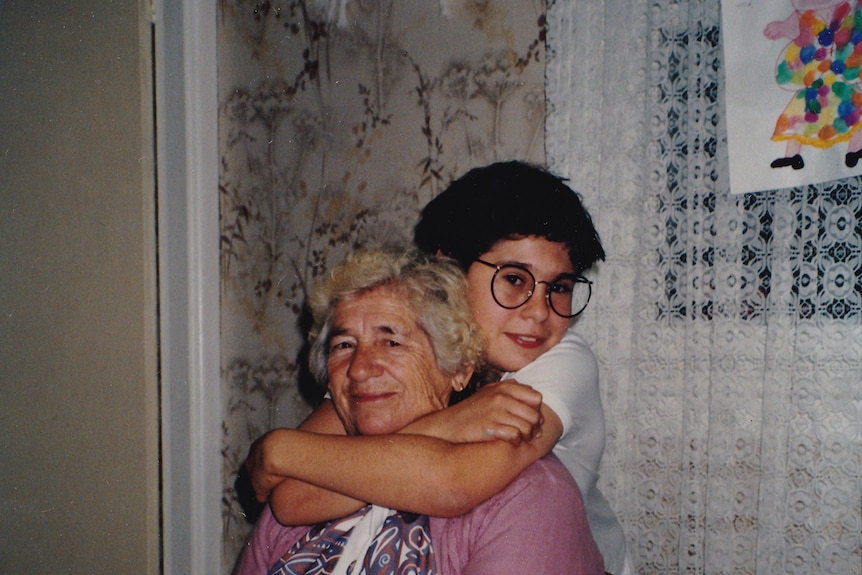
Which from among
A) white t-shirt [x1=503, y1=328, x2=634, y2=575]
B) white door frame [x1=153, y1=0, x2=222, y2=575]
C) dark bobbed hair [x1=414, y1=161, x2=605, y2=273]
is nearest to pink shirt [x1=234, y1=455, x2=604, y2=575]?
white t-shirt [x1=503, y1=328, x2=634, y2=575]

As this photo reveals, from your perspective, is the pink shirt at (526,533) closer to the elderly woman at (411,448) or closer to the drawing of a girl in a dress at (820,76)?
the elderly woman at (411,448)

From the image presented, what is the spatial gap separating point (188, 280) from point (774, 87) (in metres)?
1.79

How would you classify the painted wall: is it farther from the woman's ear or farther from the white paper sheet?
the white paper sheet

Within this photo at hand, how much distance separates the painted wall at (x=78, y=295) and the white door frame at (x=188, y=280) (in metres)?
0.05

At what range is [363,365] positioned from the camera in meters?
1.02

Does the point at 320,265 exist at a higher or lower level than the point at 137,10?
lower

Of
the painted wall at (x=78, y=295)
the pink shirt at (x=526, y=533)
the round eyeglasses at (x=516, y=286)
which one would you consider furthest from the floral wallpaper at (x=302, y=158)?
the pink shirt at (x=526, y=533)

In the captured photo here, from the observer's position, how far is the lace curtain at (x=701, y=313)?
1176 mm

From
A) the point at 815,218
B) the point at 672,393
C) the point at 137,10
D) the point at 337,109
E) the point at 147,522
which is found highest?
the point at 137,10

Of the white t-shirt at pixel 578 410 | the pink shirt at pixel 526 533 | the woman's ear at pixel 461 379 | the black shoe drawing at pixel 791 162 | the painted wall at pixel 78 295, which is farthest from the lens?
the painted wall at pixel 78 295

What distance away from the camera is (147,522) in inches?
67.2

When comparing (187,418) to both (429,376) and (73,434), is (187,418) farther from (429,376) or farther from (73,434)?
(429,376)

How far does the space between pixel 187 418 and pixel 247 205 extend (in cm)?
78

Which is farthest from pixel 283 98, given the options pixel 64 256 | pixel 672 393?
pixel 672 393
